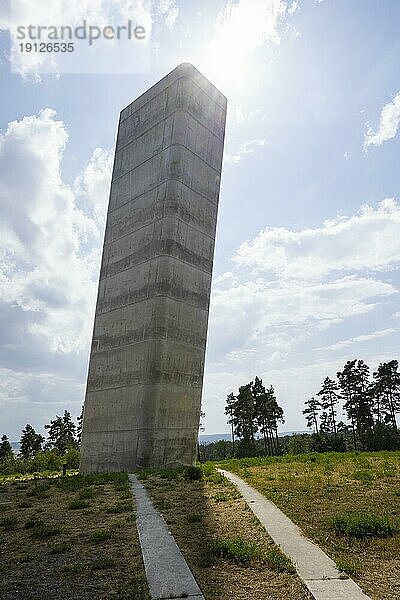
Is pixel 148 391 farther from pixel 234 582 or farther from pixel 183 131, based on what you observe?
pixel 234 582

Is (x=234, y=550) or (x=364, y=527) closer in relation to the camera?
(x=234, y=550)

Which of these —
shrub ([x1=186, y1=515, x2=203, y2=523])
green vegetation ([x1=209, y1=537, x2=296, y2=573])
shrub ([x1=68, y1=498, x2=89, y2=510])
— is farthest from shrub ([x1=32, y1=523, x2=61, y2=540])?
green vegetation ([x1=209, y1=537, x2=296, y2=573])

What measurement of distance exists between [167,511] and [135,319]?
15296 mm

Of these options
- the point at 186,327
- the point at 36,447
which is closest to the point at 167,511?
the point at 186,327

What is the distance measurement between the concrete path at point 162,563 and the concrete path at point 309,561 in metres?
1.48

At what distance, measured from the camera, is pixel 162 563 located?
6469mm

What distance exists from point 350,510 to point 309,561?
3.81 meters

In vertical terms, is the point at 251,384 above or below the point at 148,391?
above

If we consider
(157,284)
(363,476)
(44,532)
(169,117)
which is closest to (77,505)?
(44,532)

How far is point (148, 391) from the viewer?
22.9 m

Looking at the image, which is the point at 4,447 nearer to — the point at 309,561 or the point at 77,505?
the point at 77,505

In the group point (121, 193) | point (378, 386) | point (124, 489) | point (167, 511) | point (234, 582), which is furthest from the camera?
point (378, 386)

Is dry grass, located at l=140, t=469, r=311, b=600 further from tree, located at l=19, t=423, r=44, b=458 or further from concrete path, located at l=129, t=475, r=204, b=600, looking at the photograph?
tree, located at l=19, t=423, r=44, b=458

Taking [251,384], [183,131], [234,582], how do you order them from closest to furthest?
[234,582] → [183,131] → [251,384]
